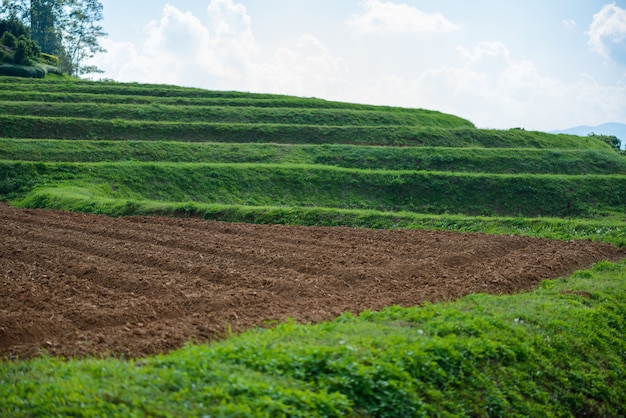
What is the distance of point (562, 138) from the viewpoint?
185 ft

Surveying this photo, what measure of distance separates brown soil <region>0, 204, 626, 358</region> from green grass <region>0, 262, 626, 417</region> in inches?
42.7

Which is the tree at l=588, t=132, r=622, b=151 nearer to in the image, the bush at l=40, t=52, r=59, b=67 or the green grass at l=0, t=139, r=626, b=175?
the green grass at l=0, t=139, r=626, b=175

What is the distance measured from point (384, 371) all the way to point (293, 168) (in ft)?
92.3

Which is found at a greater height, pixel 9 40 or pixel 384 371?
pixel 9 40

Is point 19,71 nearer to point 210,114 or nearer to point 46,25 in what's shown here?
point 210,114

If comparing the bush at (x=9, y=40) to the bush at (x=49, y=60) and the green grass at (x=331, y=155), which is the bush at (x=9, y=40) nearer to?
the bush at (x=49, y=60)

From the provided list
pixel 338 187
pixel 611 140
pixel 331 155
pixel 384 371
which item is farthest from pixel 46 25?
pixel 384 371

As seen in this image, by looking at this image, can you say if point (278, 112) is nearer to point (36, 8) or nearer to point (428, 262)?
point (428, 262)

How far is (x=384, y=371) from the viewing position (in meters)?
8.32

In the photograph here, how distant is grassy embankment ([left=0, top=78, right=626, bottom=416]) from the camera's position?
298 inches

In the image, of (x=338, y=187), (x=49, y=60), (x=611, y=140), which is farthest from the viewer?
(x=49, y=60)

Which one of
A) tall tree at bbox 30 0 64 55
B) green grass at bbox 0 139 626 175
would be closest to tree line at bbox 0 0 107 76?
tall tree at bbox 30 0 64 55

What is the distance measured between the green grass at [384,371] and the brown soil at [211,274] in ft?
3.56

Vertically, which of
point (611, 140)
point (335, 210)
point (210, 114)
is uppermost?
point (611, 140)
